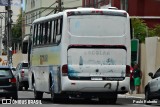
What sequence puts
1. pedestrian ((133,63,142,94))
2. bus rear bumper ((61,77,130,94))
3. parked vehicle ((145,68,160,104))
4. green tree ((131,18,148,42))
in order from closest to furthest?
bus rear bumper ((61,77,130,94)) → parked vehicle ((145,68,160,104)) → pedestrian ((133,63,142,94)) → green tree ((131,18,148,42))

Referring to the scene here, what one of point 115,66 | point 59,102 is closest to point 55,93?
point 59,102

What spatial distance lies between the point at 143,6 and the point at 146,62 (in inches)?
902

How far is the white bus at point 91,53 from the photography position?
74.7 feet

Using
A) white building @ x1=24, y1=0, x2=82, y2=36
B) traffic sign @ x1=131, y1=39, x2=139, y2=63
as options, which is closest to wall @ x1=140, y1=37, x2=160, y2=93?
traffic sign @ x1=131, y1=39, x2=139, y2=63

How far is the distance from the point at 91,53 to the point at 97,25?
1.17m

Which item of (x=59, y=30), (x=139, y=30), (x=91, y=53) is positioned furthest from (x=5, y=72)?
(x=139, y=30)

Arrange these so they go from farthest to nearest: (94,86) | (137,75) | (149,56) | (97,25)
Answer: (149,56)
(137,75)
(97,25)
(94,86)

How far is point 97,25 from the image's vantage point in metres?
23.2

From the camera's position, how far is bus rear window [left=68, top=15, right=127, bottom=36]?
23062mm

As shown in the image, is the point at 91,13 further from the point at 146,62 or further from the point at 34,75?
the point at 146,62

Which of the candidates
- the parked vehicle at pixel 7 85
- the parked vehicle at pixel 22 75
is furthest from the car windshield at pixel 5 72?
the parked vehicle at pixel 22 75

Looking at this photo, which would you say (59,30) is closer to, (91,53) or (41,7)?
(91,53)

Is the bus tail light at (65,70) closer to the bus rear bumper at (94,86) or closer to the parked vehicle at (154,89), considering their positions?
the bus rear bumper at (94,86)

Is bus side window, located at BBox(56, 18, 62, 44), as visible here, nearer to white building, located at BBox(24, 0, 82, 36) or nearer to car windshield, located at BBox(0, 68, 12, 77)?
car windshield, located at BBox(0, 68, 12, 77)
